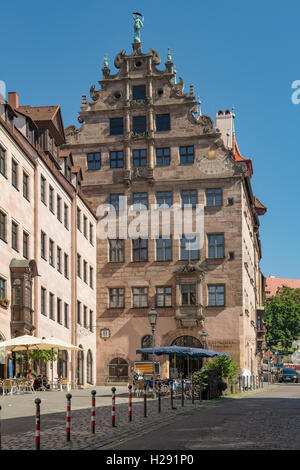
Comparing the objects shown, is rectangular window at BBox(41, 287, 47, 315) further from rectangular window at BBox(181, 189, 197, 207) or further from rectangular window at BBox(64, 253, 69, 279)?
rectangular window at BBox(181, 189, 197, 207)

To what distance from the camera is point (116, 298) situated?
59.1 meters

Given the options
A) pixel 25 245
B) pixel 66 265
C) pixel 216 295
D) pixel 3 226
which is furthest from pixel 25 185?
pixel 216 295

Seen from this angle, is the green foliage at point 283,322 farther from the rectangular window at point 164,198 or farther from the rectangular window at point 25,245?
the rectangular window at point 25,245

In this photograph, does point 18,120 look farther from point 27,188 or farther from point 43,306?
point 43,306

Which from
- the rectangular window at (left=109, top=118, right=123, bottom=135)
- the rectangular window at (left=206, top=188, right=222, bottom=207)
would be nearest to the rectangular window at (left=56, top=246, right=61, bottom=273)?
the rectangular window at (left=206, top=188, right=222, bottom=207)

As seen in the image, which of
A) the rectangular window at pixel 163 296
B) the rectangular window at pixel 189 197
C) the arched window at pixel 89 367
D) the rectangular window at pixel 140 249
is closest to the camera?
the arched window at pixel 89 367

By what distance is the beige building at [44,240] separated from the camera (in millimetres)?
38062

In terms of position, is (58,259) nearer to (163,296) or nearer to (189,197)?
(163,296)

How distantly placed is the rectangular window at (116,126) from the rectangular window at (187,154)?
479 cm

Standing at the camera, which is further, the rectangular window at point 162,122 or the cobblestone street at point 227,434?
the rectangular window at point 162,122

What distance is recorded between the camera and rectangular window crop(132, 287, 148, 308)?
58.6m

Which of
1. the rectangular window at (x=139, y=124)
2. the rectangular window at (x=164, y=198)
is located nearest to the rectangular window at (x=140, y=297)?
the rectangular window at (x=164, y=198)

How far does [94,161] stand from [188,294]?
11823 mm
